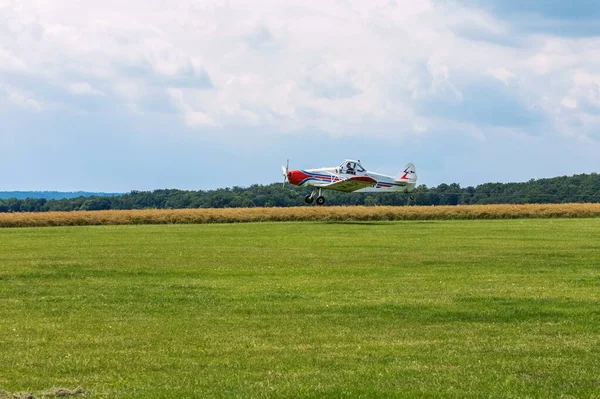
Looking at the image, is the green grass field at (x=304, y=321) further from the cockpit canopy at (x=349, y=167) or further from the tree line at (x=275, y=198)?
the tree line at (x=275, y=198)

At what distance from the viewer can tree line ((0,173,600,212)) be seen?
297ft

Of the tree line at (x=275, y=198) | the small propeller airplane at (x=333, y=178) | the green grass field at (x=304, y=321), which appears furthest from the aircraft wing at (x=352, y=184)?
the tree line at (x=275, y=198)

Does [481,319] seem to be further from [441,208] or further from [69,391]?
[441,208]

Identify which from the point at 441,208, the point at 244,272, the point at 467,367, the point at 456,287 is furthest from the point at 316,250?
the point at 441,208

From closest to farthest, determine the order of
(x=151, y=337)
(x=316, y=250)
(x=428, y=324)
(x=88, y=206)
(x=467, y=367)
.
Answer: (x=467, y=367) → (x=151, y=337) → (x=428, y=324) → (x=316, y=250) → (x=88, y=206)

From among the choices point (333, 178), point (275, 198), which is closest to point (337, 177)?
point (333, 178)

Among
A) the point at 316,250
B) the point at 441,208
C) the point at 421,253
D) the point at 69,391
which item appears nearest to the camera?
the point at 69,391

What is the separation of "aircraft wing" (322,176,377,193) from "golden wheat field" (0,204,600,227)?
1560mm

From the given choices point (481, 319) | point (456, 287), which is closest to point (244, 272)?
point (456, 287)

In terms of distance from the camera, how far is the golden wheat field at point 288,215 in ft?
186

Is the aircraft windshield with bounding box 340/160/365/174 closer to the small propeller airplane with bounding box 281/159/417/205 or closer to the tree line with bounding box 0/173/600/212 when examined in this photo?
the small propeller airplane with bounding box 281/159/417/205

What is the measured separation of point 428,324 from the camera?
16609mm

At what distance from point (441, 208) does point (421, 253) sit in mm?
30487

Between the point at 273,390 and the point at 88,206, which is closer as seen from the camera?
the point at 273,390
